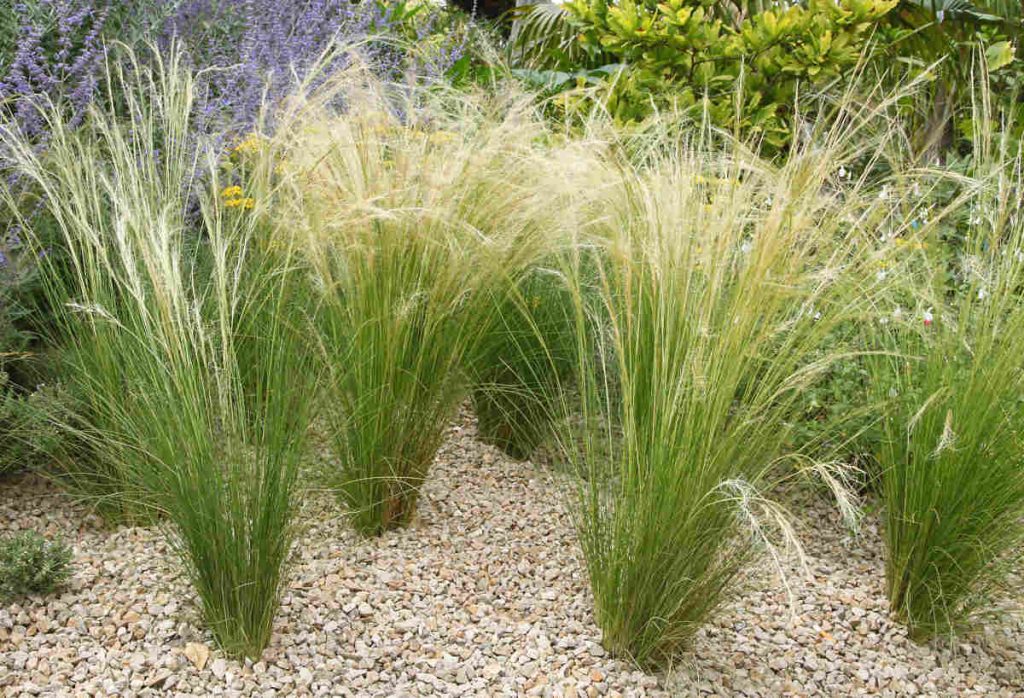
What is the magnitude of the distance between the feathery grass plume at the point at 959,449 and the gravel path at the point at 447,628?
17cm

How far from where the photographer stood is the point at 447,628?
2619 mm

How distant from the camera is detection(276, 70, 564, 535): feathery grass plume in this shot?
107 inches

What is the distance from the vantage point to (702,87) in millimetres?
4812

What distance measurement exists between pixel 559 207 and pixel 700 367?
0.80m

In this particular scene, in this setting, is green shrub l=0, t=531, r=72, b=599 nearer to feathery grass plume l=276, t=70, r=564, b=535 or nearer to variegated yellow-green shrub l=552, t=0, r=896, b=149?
feathery grass plume l=276, t=70, r=564, b=535

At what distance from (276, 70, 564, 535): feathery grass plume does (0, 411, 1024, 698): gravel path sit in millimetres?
209

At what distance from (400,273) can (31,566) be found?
1.12 metres

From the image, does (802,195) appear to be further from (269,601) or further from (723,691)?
(269,601)

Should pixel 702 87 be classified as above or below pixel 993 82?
above

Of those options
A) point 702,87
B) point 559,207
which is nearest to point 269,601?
point 559,207

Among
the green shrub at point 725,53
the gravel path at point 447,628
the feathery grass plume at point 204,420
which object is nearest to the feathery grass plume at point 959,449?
the gravel path at point 447,628

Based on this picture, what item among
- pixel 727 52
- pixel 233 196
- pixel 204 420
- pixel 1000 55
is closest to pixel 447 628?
pixel 204 420

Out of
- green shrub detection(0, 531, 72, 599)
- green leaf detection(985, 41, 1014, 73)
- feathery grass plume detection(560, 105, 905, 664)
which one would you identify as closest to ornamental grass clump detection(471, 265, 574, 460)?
feathery grass plume detection(560, 105, 905, 664)

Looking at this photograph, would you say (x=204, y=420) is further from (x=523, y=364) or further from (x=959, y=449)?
(x=959, y=449)
